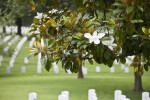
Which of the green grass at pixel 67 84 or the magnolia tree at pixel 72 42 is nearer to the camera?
the magnolia tree at pixel 72 42

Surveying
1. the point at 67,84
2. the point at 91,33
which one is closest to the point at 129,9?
the point at 91,33

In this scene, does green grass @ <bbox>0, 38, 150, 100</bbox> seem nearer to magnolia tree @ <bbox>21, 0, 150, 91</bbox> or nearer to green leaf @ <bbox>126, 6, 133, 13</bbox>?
magnolia tree @ <bbox>21, 0, 150, 91</bbox>

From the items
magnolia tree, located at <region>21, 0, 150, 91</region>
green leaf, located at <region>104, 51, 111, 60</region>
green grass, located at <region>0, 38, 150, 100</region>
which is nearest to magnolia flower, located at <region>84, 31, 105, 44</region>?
magnolia tree, located at <region>21, 0, 150, 91</region>

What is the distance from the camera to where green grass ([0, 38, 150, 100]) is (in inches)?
640

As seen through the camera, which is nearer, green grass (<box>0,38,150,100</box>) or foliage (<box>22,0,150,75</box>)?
foliage (<box>22,0,150,75</box>)

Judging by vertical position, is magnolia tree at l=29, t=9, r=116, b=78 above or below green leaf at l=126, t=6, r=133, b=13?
below

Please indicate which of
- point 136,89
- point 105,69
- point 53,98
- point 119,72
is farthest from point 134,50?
point 105,69

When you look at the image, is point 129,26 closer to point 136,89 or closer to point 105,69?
point 136,89

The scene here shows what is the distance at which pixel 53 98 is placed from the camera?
15.6 metres

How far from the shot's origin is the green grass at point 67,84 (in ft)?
53.4

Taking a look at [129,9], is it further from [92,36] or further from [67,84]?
[67,84]

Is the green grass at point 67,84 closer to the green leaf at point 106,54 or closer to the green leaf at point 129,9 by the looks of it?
the green leaf at point 106,54

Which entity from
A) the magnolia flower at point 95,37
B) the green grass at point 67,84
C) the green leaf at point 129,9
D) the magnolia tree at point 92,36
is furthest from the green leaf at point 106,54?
the green grass at point 67,84

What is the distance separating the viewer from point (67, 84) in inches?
778
